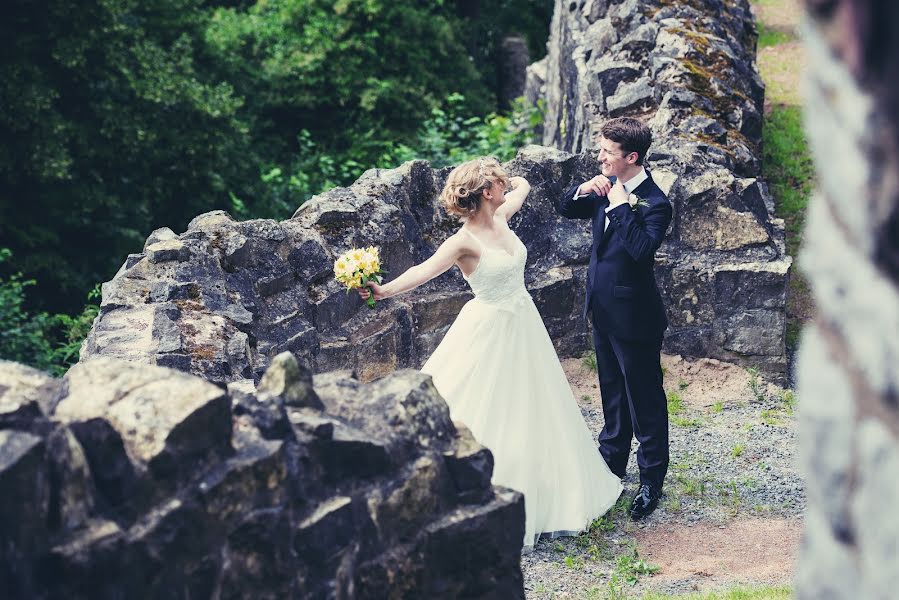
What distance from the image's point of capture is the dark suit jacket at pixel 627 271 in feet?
19.0

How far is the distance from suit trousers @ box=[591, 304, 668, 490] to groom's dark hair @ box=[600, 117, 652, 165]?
36.2 inches

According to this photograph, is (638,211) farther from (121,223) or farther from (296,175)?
(296,175)

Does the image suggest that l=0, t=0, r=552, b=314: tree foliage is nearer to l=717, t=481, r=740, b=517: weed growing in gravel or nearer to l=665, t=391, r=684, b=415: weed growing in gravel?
l=665, t=391, r=684, b=415: weed growing in gravel

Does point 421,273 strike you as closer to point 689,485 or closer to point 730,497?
point 689,485

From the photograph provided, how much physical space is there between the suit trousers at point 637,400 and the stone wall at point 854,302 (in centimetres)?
397

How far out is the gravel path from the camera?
18.0 ft

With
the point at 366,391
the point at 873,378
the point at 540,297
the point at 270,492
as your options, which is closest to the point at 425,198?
the point at 540,297

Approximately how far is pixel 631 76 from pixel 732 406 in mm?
3699

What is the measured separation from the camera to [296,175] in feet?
57.5

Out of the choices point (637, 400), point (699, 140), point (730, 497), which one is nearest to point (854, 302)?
point (637, 400)

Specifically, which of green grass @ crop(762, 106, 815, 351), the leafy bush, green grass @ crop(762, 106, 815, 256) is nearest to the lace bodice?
green grass @ crop(762, 106, 815, 351)

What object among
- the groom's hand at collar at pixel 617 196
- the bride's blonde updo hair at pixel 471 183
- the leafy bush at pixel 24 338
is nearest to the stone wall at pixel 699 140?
the groom's hand at collar at pixel 617 196

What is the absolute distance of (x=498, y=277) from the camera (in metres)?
5.87

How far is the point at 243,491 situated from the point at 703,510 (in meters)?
3.71
